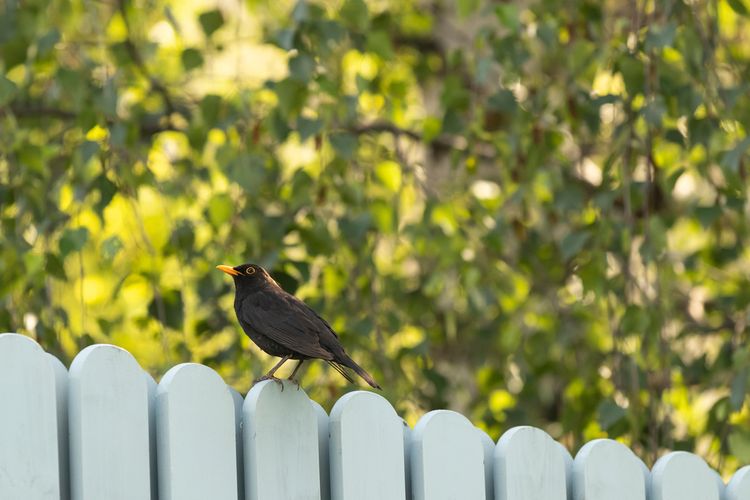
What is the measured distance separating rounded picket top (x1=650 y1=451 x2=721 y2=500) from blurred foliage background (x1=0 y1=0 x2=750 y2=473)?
2.80ft

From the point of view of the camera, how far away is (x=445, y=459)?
2.59 m

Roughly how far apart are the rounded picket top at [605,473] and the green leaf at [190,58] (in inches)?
91.2

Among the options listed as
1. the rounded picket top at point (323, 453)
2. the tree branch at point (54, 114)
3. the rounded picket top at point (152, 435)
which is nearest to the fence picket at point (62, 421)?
the rounded picket top at point (152, 435)

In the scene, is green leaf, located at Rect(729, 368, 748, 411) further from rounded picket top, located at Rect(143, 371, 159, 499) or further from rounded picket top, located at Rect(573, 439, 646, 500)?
rounded picket top, located at Rect(143, 371, 159, 499)

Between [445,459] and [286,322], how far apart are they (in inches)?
21.0

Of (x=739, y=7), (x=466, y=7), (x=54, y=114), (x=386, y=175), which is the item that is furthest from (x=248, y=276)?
(x=54, y=114)

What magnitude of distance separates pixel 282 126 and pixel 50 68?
3.56ft

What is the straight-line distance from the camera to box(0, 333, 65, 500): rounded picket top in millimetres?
2062

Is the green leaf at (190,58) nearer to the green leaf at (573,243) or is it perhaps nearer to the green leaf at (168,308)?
the green leaf at (168,308)

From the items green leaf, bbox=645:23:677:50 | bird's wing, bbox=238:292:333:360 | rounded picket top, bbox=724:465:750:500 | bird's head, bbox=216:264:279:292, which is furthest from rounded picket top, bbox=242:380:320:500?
green leaf, bbox=645:23:677:50

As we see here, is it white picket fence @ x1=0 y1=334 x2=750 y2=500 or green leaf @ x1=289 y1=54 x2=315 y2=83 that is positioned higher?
white picket fence @ x1=0 y1=334 x2=750 y2=500

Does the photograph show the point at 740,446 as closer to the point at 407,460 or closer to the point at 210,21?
the point at 407,460

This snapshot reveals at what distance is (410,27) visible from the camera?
613 cm

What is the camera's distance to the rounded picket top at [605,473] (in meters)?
2.76
